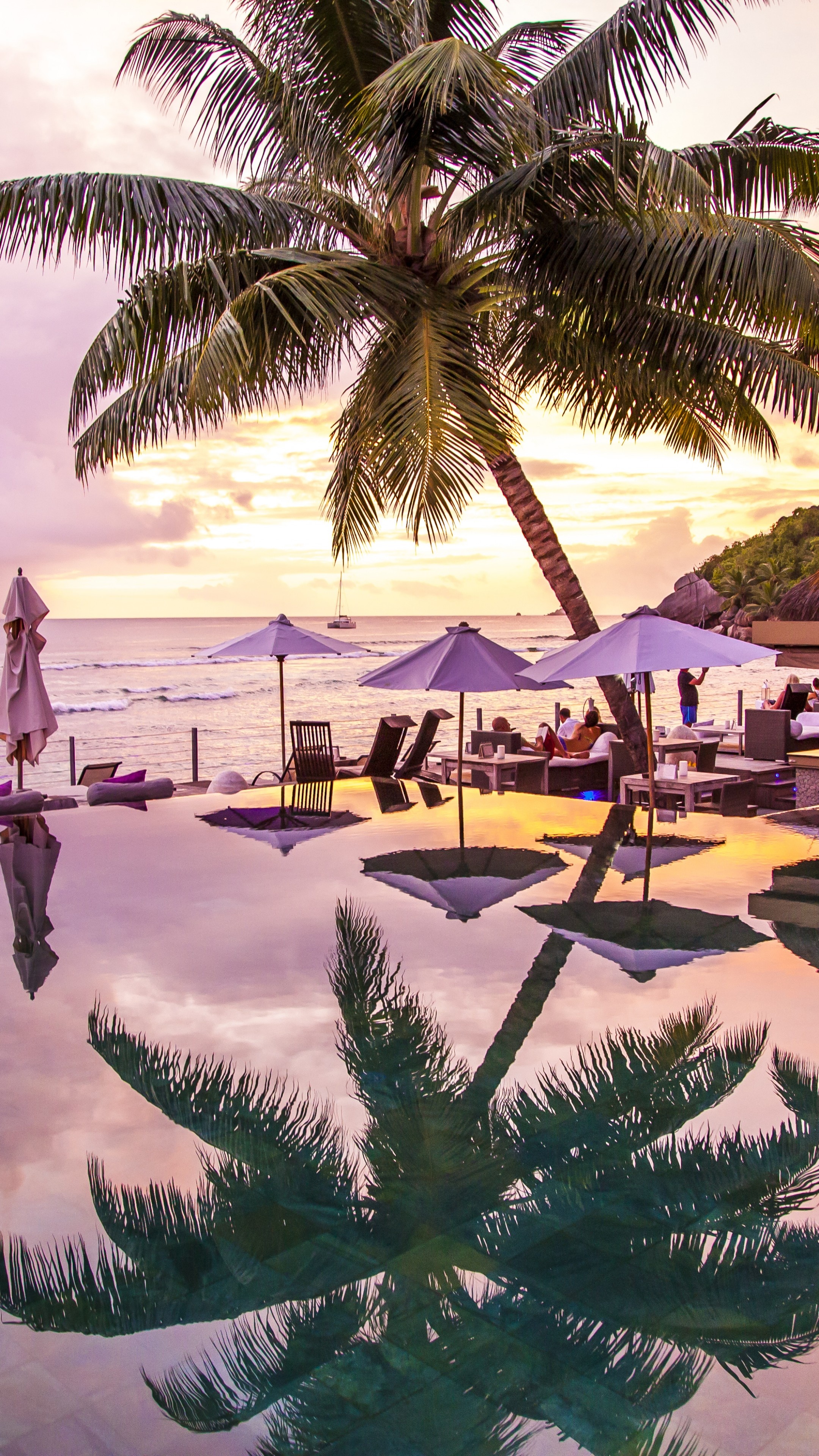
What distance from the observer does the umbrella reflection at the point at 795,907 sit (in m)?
5.64

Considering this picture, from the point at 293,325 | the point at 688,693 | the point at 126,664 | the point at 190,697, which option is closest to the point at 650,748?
the point at 293,325

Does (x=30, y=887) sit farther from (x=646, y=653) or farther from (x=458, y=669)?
(x=646, y=653)

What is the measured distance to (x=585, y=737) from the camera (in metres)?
14.1

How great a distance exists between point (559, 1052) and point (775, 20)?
16.4m

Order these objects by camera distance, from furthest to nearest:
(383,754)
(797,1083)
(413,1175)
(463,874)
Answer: (383,754)
(463,874)
(797,1083)
(413,1175)

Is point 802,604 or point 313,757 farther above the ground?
point 802,604

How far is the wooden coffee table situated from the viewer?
10445mm

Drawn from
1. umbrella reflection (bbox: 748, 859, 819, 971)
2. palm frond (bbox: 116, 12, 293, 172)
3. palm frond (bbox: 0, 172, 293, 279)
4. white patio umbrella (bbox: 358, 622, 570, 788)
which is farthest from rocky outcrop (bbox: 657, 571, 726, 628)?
umbrella reflection (bbox: 748, 859, 819, 971)

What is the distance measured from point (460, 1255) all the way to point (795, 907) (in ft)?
13.0

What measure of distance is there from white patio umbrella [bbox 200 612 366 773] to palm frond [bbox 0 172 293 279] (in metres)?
4.22

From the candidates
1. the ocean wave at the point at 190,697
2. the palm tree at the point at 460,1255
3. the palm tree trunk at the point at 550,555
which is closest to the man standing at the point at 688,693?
the palm tree trunk at the point at 550,555

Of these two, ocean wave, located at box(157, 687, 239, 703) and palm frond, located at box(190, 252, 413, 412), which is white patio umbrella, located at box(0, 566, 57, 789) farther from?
ocean wave, located at box(157, 687, 239, 703)

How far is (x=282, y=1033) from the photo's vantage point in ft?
15.0

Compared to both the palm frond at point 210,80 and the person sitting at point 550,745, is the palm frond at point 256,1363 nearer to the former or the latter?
the palm frond at point 210,80
